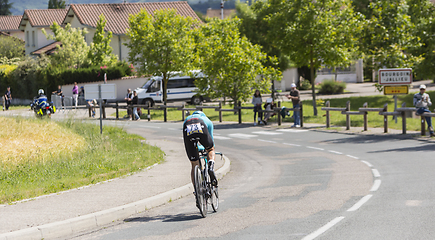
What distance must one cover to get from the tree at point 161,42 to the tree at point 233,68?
250 inches

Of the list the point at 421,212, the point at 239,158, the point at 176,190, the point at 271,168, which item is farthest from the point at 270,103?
the point at 421,212

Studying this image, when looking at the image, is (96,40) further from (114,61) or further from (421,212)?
(421,212)

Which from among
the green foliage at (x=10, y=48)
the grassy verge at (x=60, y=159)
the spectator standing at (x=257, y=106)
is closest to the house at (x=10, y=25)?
the green foliage at (x=10, y=48)

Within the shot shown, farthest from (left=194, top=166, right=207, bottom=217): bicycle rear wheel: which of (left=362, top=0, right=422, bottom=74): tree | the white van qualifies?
the white van

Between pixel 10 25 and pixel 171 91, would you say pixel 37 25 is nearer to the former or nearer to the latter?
pixel 171 91

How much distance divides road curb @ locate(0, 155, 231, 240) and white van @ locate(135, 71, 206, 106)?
104ft

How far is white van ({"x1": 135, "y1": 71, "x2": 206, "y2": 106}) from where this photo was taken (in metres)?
41.2

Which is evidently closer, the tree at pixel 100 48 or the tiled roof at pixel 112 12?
the tree at pixel 100 48

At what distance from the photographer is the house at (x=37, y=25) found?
6512 centimetres

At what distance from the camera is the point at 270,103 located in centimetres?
2678

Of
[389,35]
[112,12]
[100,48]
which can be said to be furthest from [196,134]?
[112,12]

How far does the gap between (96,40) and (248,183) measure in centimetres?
4142

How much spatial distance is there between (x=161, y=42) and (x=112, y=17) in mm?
25010

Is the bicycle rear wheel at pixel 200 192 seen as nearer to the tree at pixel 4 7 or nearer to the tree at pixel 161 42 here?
the tree at pixel 161 42
